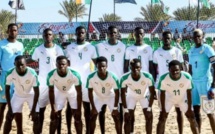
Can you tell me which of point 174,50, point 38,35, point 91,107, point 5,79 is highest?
point 38,35

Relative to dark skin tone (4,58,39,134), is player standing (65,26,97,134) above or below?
above

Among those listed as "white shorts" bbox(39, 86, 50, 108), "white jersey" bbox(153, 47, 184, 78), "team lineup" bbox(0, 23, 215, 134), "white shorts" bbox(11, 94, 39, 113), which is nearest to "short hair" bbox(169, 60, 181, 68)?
"team lineup" bbox(0, 23, 215, 134)

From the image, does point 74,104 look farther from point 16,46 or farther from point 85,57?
point 16,46

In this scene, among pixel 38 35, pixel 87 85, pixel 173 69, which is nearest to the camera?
→ pixel 173 69

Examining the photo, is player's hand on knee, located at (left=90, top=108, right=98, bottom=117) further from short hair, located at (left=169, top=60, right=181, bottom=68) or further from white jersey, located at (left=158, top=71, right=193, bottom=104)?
short hair, located at (left=169, top=60, right=181, bottom=68)

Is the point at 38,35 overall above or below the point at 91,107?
above

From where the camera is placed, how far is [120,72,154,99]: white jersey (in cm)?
757

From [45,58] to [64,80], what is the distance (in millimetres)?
560

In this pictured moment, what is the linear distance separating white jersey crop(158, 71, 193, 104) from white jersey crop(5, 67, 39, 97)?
2153mm

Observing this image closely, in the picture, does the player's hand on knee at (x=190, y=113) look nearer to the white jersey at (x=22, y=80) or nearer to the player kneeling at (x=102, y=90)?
the player kneeling at (x=102, y=90)

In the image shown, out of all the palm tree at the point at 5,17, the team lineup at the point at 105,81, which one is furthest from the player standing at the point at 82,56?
the palm tree at the point at 5,17

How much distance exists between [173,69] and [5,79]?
115 inches

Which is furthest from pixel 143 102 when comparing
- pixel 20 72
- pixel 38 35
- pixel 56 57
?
pixel 38 35

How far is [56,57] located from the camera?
25.4 feet
